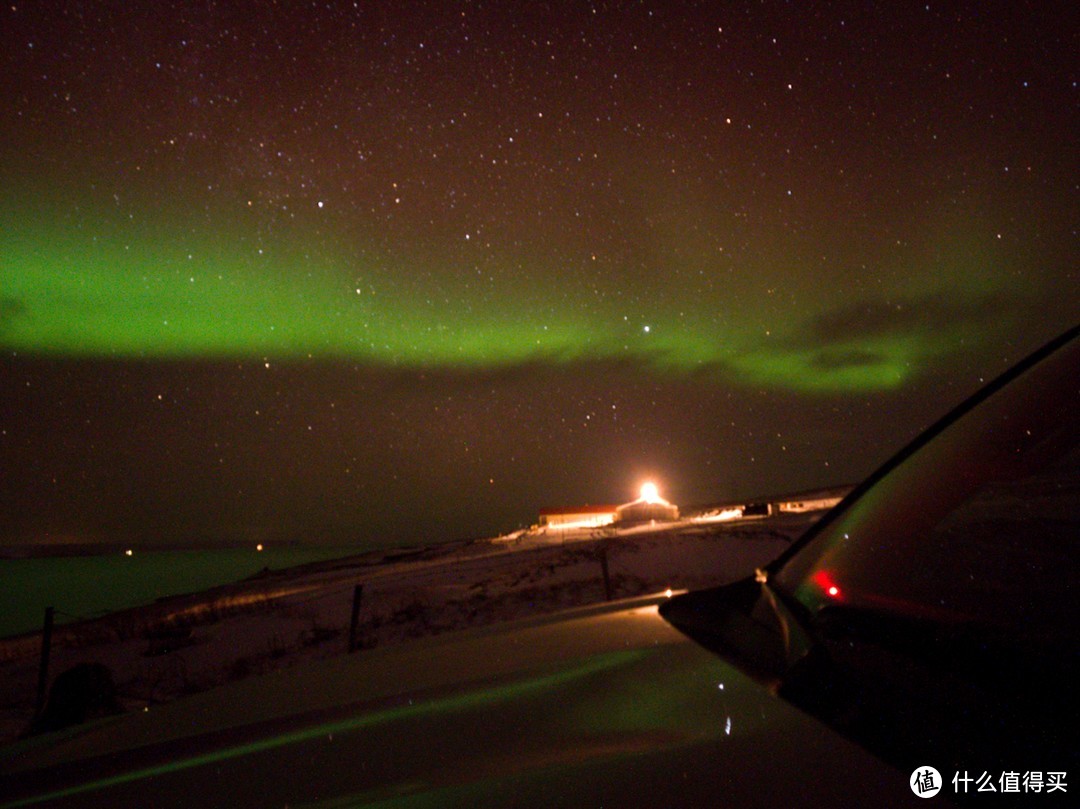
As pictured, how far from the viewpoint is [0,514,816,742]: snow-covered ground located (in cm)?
1357

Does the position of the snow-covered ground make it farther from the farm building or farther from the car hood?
the farm building

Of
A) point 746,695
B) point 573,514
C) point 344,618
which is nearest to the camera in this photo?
point 746,695

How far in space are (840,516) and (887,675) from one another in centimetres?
87

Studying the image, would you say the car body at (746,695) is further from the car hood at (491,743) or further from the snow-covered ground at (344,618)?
the snow-covered ground at (344,618)

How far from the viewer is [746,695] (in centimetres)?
112

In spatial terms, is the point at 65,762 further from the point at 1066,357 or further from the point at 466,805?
the point at 1066,357

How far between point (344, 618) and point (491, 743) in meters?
19.0

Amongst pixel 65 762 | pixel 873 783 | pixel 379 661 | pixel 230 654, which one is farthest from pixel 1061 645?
pixel 230 654

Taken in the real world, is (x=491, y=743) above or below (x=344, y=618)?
above

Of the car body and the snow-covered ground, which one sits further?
the snow-covered ground

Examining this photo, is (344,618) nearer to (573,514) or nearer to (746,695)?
(746,695)

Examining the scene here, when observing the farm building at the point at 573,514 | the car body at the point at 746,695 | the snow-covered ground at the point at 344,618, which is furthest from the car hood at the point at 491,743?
the farm building at the point at 573,514

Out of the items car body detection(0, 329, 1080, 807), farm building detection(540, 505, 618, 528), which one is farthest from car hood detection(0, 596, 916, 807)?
farm building detection(540, 505, 618, 528)

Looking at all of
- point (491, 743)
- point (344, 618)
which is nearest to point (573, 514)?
point (344, 618)
